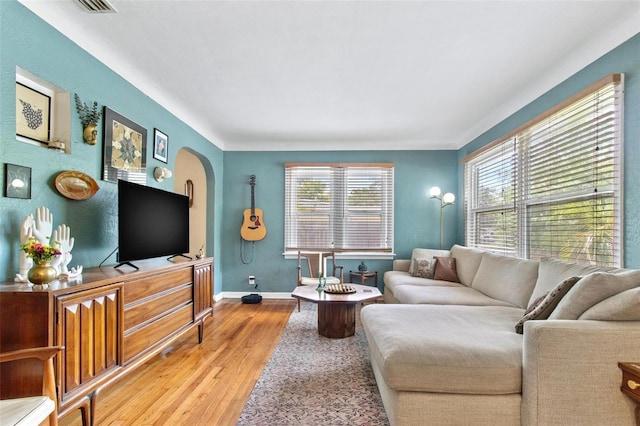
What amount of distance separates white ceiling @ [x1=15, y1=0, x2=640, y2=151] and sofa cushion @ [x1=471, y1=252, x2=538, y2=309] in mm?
1617

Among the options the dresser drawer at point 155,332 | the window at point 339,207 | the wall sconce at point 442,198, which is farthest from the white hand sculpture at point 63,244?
the wall sconce at point 442,198

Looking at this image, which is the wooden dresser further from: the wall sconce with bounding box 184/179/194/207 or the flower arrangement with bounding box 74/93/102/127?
the wall sconce with bounding box 184/179/194/207

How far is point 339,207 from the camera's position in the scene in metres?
5.16

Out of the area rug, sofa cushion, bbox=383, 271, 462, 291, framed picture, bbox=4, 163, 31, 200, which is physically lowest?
the area rug

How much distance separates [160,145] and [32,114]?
133cm

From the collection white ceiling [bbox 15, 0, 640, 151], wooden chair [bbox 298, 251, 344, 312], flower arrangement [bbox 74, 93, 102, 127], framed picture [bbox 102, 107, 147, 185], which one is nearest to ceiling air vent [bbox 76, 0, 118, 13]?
white ceiling [bbox 15, 0, 640, 151]

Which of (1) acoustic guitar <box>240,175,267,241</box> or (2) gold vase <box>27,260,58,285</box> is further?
(1) acoustic guitar <box>240,175,267,241</box>

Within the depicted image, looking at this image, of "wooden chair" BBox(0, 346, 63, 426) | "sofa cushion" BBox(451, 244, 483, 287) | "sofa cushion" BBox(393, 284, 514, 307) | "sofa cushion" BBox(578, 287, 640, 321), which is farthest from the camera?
"sofa cushion" BBox(451, 244, 483, 287)

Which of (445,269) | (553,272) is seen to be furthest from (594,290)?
(445,269)

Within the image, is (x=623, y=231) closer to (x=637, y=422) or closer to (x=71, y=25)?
(x=637, y=422)

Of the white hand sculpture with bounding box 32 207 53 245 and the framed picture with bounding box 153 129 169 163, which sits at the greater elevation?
the framed picture with bounding box 153 129 169 163

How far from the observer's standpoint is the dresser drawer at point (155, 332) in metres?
2.13

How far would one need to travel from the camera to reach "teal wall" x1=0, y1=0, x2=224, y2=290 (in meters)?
1.76

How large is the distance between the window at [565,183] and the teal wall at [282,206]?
1104 millimetres
